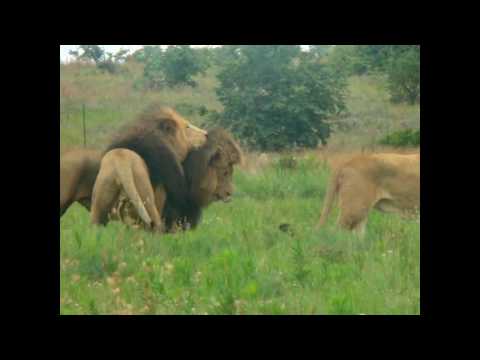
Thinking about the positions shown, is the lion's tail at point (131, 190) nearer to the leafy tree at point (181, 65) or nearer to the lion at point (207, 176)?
the lion at point (207, 176)

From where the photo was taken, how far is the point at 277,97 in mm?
16703

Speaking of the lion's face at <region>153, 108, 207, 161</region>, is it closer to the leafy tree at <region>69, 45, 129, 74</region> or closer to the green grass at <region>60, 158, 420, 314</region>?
the green grass at <region>60, 158, 420, 314</region>

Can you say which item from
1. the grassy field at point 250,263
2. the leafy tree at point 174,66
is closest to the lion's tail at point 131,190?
the grassy field at point 250,263

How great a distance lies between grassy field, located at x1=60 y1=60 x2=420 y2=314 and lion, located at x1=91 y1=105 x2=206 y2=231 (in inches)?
9.9

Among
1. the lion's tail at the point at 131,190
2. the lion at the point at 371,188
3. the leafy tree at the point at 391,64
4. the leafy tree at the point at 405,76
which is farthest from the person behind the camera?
the leafy tree at the point at 391,64

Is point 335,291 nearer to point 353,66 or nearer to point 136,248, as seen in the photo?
point 136,248

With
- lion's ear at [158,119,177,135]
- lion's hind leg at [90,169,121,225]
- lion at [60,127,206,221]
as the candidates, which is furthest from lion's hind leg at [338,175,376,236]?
lion at [60,127,206,221]

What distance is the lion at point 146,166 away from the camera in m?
7.11

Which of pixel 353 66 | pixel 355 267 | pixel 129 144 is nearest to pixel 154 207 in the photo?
pixel 129 144

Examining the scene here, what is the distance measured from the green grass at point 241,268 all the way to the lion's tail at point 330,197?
17cm

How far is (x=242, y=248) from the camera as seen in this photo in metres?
6.88

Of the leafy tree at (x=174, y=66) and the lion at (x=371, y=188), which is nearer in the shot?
the lion at (x=371, y=188)

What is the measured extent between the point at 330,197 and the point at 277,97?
8.78 metres

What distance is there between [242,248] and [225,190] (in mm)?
1623
